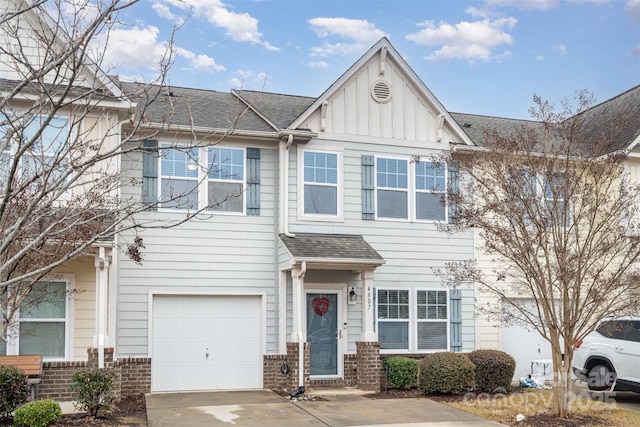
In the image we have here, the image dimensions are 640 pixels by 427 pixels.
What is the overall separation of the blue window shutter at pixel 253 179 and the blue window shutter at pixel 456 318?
203 inches

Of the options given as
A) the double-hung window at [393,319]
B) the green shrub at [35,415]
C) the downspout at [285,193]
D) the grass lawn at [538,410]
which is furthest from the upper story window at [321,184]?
the green shrub at [35,415]

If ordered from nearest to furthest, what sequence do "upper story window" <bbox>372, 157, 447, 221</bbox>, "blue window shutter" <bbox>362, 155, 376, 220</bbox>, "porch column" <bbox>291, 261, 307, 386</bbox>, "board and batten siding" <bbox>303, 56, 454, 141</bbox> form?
"porch column" <bbox>291, 261, 307, 386</bbox> < "board and batten siding" <bbox>303, 56, 454, 141</bbox> < "blue window shutter" <bbox>362, 155, 376, 220</bbox> < "upper story window" <bbox>372, 157, 447, 221</bbox>

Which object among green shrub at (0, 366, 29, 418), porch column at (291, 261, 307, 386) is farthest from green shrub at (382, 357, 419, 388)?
green shrub at (0, 366, 29, 418)

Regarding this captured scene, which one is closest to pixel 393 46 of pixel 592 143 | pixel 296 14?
pixel 296 14

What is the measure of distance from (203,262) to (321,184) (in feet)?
10.4

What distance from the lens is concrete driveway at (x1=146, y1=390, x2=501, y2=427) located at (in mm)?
11328

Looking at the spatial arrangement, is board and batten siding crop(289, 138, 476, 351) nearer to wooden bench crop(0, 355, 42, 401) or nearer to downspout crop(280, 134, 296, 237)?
downspout crop(280, 134, 296, 237)

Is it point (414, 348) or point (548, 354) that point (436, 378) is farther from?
point (548, 354)

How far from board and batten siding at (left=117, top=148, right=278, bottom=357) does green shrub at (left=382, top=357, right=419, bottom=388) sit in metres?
2.68

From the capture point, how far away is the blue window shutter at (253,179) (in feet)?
51.0

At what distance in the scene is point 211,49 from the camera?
10852mm

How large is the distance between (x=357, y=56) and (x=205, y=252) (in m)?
5.66

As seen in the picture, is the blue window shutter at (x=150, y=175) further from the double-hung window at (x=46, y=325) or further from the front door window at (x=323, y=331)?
the front door window at (x=323, y=331)

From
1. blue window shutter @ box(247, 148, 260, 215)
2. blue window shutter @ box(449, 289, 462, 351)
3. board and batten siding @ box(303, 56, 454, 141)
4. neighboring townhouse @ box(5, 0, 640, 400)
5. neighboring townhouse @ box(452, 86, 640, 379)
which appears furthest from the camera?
Result: neighboring townhouse @ box(452, 86, 640, 379)
